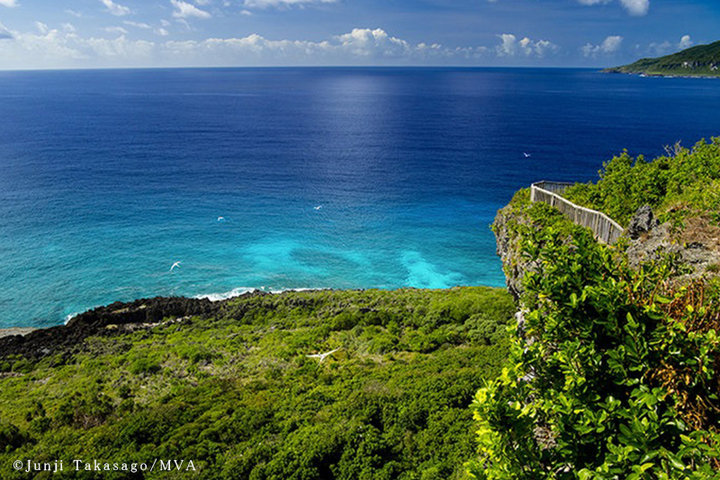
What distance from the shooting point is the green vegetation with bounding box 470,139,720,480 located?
5555 millimetres

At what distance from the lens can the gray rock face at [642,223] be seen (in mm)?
15372

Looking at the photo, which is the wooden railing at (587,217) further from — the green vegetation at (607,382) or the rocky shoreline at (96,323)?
the rocky shoreline at (96,323)

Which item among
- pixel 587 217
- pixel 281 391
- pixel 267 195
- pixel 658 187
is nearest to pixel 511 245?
pixel 587 217

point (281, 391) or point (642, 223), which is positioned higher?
point (642, 223)

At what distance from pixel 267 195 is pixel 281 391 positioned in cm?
5118

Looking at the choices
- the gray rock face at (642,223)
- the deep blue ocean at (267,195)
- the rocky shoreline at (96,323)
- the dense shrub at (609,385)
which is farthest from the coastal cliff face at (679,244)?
the rocky shoreline at (96,323)

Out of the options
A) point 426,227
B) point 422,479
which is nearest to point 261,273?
point 426,227

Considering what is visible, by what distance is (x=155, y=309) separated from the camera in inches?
1425

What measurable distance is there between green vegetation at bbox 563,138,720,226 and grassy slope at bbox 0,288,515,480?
9.15 metres

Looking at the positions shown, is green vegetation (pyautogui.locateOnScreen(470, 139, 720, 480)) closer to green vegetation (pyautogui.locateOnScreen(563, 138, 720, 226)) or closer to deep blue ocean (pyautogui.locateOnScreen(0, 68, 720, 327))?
green vegetation (pyautogui.locateOnScreen(563, 138, 720, 226))

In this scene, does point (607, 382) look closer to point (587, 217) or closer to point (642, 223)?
point (642, 223)

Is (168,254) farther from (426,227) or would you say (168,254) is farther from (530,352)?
(530,352)

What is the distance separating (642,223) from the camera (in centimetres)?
1555

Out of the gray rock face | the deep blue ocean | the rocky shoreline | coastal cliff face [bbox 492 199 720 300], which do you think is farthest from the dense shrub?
the deep blue ocean
